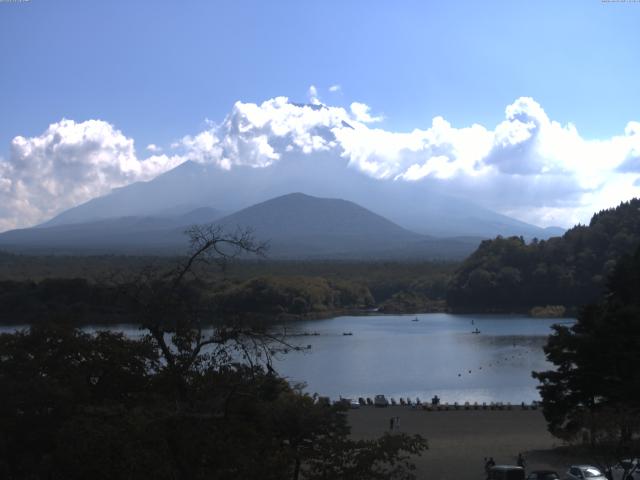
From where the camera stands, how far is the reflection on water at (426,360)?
22.5 m

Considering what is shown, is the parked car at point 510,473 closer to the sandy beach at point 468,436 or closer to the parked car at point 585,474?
the parked car at point 585,474

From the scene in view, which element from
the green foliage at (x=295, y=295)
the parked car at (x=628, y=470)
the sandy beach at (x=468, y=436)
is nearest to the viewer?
the parked car at (x=628, y=470)

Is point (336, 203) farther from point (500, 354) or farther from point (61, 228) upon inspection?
point (500, 354)

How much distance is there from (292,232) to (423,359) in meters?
132

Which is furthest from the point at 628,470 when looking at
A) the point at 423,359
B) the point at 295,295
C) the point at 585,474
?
the point at 295,295

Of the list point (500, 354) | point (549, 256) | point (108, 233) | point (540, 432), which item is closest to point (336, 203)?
point (108, 233)

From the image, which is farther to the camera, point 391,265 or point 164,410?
point 391,265

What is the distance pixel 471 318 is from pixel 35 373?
1678 inches

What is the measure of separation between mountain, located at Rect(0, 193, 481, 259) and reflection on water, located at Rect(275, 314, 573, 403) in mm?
86066

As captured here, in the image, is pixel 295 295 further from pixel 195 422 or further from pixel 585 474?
pixel 195 422

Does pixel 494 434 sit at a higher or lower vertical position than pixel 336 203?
lower

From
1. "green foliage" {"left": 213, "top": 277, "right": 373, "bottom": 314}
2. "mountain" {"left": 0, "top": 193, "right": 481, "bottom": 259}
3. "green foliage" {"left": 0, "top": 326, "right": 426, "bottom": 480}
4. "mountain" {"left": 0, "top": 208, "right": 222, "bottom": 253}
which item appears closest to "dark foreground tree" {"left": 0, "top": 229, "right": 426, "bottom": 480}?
"green foliage" {"left": 0, "top": 326, "right": 426, "bottom": 480}

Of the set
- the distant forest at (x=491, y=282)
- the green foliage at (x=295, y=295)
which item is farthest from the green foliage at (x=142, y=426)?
the distant forest at (x=491, y=282)

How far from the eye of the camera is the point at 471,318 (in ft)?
157
